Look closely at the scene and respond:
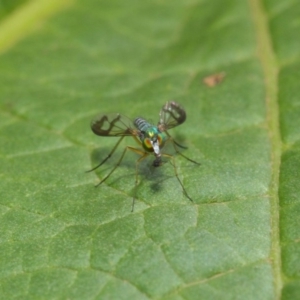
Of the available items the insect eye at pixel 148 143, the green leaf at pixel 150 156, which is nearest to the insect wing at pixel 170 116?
the green leaf at pixel 150 156

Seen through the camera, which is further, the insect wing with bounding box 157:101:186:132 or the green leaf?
the insect wing with bounding box 157:101:186:132

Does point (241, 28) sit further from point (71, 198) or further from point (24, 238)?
point (24, 238)

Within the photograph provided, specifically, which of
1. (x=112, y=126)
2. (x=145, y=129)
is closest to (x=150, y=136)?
(x=145, y=129)

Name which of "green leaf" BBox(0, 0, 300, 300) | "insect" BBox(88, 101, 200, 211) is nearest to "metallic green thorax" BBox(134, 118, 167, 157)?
"insect" BBox(88, 101, 200, 211)

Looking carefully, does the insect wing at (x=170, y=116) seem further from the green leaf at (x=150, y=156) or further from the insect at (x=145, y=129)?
the green leaf at (x=150, y=156)

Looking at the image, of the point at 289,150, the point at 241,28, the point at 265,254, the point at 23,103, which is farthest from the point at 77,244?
Answer: the point at 241,28

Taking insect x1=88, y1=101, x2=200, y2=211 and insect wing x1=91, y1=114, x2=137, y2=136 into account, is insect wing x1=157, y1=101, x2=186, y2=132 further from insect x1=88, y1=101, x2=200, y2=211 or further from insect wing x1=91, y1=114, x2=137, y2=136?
insect wing x1=91, y1=114, x2=137, y2=136

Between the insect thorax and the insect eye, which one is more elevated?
the insect thorax

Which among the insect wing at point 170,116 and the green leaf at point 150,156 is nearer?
the green leaf at point 150,156

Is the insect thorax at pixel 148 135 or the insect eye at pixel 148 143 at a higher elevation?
the insect thorax at pixel 148 135

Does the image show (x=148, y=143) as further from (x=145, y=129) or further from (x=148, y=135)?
(x=145, y=129)
